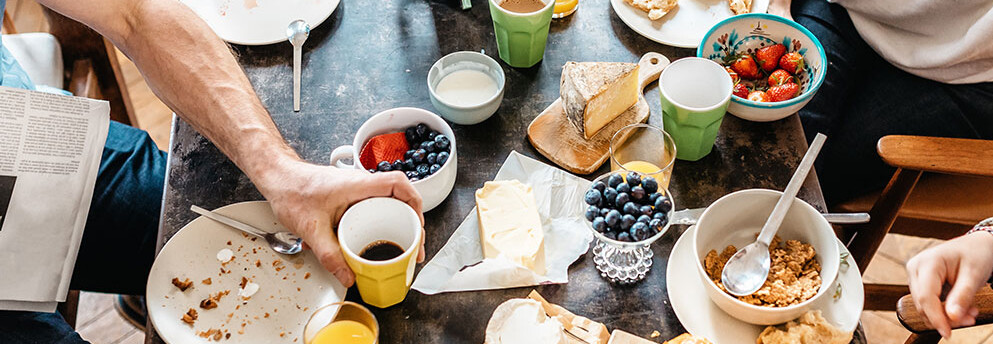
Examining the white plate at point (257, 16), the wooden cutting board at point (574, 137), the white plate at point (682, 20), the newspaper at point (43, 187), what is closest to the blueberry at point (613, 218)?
the wooden cutting board at point (574, 137)

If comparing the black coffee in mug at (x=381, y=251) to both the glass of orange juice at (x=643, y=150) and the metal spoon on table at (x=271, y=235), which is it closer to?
the metal spoon on table at (x=271, y=235)

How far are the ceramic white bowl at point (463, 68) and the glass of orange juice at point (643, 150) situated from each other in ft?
0.81

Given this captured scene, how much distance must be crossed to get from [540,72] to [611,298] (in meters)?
0.56

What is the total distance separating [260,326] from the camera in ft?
4.01

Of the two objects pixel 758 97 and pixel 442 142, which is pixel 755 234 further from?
pixel 442 142

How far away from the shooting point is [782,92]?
4.84 feet

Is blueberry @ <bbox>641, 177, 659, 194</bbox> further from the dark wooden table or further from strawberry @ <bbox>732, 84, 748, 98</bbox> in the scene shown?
strawberry @ <bbox>732, 84, 748, 98</bbox>

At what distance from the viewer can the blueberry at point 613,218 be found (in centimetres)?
118

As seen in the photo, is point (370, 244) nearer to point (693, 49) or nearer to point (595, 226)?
point (595, 226)

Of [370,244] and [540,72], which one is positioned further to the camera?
[540,72]

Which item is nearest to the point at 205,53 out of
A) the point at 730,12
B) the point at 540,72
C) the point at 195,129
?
the point at 195,129

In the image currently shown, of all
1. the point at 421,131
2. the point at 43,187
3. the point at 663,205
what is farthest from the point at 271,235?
the point at 663,205

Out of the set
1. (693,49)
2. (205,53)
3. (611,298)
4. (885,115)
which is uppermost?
(205,53)

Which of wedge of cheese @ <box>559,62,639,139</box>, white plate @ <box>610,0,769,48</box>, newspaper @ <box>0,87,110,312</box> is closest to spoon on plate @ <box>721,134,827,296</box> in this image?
wedge of cheese @ <box>559,62,639,139</box>
